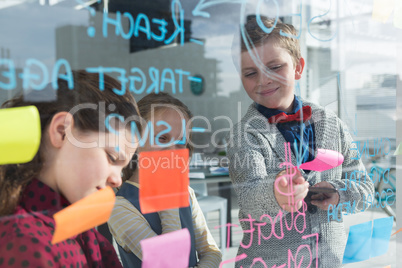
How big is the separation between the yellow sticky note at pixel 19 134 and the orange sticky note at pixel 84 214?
0.13 metres

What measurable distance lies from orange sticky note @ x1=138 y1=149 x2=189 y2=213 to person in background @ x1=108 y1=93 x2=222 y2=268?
1 centimetres

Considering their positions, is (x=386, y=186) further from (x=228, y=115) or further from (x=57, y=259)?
(x=57, y=259)

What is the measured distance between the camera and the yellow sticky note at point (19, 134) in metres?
0.76

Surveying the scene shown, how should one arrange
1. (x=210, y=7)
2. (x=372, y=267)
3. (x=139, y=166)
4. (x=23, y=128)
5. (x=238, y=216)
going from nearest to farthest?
(x=23, y=128) < (x=139, y=166) < (x=210, y=7) < (x=238, y=216) < (x=372, y=267)

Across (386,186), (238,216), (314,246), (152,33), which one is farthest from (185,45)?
(386,186)

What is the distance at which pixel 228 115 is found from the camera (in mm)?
1108

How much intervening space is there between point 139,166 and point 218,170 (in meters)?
0.26

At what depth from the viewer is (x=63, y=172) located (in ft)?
2.71

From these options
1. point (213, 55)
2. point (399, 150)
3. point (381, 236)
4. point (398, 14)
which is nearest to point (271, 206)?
point (213, 55)

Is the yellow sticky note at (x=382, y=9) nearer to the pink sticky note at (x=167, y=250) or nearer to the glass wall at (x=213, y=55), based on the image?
the glass wall at (x=213, y=55)

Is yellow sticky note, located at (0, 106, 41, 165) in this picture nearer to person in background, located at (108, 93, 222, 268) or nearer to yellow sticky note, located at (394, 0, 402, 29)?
person in background, located at (108, 93, 222, 268)

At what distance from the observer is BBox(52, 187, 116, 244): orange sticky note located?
82cm

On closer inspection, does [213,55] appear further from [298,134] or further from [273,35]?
[298,134]

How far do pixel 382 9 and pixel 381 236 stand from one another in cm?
82
